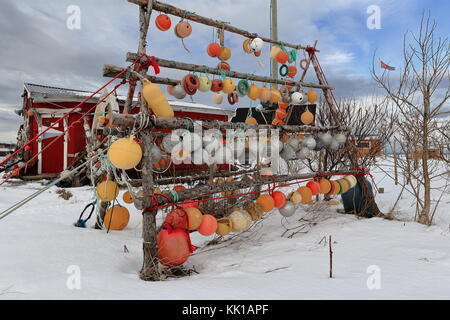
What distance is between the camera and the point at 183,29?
3990 mm

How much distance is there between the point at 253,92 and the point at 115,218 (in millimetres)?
2761

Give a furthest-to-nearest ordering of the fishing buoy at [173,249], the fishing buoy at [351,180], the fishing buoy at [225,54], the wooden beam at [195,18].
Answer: the fishing buoy at [351,180] < the fishing buoy at [225,54] < the wooden beam at [195,18] < the fishing buoy at [173,249]

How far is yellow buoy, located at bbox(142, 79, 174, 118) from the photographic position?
10.1 feet

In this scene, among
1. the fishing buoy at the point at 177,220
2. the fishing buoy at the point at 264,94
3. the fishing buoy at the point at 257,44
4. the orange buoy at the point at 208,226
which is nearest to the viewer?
the fishing buoy at the point at 177,220

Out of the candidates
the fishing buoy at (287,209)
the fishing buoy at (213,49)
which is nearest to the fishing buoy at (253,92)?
the fishing buoy at (213,49)

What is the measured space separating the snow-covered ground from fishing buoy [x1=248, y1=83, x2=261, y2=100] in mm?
2127

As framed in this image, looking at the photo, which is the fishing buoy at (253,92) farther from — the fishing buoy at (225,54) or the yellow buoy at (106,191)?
the yellow buoy at (106,191)

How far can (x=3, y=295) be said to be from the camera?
201cm

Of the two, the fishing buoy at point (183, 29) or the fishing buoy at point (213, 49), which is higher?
the fishing buoy at point (183, 29)

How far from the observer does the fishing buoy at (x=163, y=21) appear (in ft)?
12.3

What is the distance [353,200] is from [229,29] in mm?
3758

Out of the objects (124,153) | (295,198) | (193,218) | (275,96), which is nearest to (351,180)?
(295,198)

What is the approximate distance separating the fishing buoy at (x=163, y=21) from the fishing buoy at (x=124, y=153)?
168 cm

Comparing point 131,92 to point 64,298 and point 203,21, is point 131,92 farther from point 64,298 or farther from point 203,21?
point 64,298
